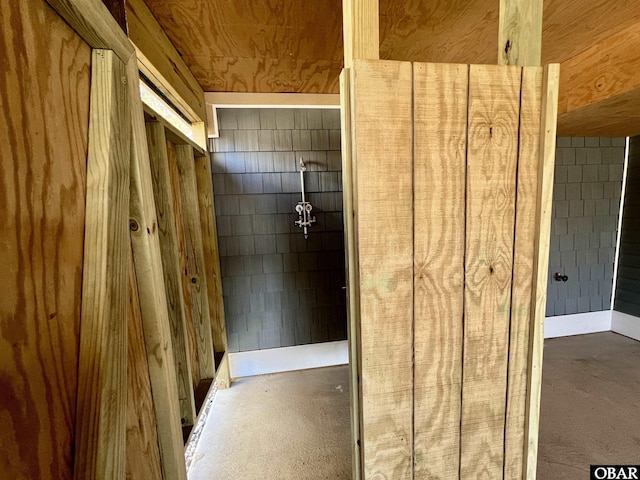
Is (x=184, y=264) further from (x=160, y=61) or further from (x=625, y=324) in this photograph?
(x=625, y=324)

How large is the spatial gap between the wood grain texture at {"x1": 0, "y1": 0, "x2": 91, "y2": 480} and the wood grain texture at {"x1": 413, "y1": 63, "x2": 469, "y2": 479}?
0.89 m

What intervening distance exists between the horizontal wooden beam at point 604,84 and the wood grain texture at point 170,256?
265 centimetres

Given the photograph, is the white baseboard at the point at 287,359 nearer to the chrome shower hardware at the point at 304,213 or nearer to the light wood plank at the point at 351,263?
the chrome shower hardware at the point at 304,213

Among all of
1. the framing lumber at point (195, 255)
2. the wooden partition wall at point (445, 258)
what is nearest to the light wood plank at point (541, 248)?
the wooden partition wall at point (445, 258)

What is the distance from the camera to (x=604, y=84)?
1648 millimetres

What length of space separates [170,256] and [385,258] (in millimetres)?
1148

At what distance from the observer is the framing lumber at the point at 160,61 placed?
1192mm

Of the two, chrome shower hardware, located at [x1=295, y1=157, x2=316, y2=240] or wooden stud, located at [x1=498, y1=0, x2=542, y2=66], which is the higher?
wooden stud, located at [x1=498, y1=0, x2=542, y2=66]

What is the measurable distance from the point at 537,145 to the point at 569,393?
7.65 feet

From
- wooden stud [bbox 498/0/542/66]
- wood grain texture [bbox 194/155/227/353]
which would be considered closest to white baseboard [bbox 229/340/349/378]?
wood grain texture [bbox 194/155/227/353]

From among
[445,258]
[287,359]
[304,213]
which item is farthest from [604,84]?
[287,359]

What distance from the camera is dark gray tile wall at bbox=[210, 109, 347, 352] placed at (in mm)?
2336

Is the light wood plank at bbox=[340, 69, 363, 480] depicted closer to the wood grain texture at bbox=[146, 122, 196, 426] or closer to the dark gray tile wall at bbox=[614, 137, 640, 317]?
the wood grain texture at bbox=[146, 122, 196, 426]

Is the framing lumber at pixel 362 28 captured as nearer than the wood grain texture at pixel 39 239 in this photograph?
No
